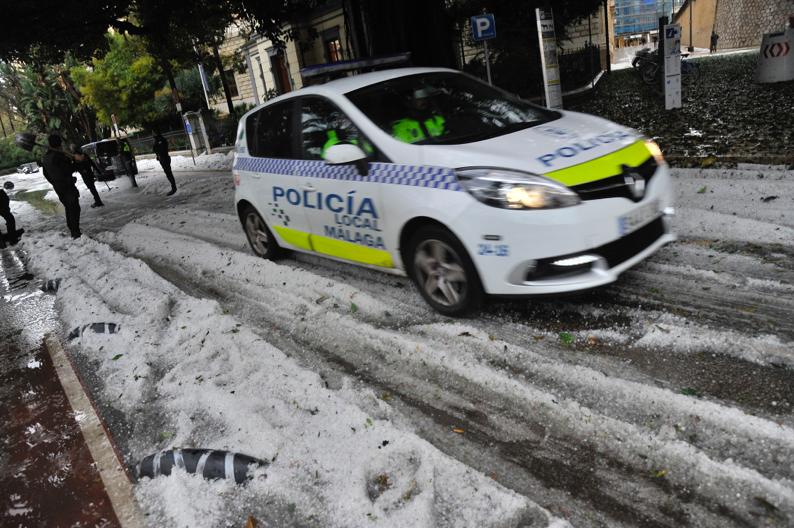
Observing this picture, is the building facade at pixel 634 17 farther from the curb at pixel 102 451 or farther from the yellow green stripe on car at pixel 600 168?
the curb at pixel 102 451

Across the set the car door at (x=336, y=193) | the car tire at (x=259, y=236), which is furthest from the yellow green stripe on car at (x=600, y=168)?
the car tire at (x=259, y=236)

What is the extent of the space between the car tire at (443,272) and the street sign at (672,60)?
9.48 m

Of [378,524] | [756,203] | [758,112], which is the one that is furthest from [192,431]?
[758,112]

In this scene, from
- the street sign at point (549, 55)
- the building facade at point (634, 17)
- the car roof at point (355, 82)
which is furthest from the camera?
the building facade at point (634, 17)

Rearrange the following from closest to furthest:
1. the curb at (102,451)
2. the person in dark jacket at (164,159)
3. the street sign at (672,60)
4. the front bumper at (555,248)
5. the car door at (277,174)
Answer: the curb at (102,451) < the front bumper at (555,248) < the car door at (277,174) < the street sign at (672,60) < the person in dark jacket at (164,159)

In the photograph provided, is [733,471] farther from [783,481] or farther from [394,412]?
[394,412]

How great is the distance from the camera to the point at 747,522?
2.21m

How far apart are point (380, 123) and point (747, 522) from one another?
3402 mm

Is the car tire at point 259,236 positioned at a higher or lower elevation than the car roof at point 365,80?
lower

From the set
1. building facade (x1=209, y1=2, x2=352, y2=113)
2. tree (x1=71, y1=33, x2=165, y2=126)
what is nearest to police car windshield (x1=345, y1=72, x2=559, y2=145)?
building facade (x1=209, y1=2, x2=352, y2=113)

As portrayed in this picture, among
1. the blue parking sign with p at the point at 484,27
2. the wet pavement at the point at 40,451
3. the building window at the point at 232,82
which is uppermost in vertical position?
the building window at the point at 232,82

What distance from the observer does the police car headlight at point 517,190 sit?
3.52m

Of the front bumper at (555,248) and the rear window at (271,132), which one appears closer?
the front bumper at (555,248)

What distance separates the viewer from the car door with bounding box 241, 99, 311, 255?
17.5 feet
